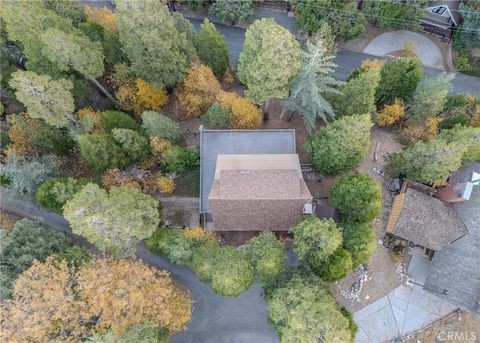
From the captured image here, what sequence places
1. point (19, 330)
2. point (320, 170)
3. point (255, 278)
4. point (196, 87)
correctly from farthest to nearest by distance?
point (196, 87), point (320, 170), point (255, 278), point (19, 330)

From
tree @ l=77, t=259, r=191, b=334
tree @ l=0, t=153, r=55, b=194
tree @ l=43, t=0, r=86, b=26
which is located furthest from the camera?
tree @ l=43, t=0, r=86, b=26

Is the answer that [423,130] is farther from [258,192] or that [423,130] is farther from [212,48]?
[212,48]

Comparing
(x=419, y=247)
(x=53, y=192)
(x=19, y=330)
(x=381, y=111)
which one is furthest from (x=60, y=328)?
(x=381, y=111)

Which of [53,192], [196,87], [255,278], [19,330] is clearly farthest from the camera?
[196,87]

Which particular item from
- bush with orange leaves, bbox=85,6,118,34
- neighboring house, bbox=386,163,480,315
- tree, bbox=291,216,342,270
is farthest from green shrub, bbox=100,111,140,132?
neighboring house, bbox=386,163,480,315

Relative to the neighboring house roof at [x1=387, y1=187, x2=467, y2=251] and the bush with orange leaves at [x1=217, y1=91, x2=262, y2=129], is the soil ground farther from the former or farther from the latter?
the bush with orange leaves at [x1=217, y1=91, x2=262, y2=129]

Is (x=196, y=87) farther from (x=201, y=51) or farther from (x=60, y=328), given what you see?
(x=60, y=328)

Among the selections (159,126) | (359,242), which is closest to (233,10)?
(159,126)
